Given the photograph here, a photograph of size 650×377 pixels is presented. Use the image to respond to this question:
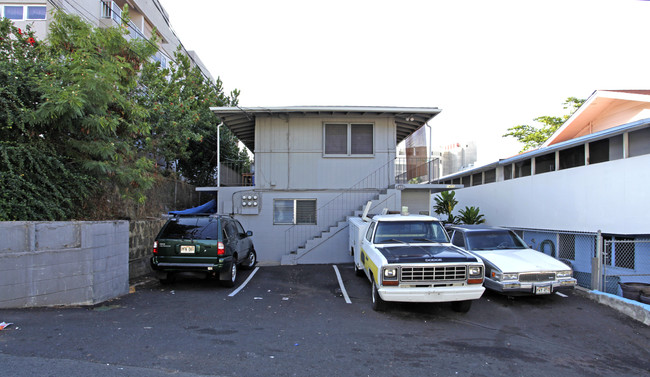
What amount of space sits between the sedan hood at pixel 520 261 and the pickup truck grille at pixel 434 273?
74.0 inches

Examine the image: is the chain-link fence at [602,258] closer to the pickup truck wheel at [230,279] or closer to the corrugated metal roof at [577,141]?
the corrugated metal roof at [577,141]

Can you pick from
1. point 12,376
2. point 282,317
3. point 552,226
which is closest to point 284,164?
point 282,317

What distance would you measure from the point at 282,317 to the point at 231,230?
364 cm

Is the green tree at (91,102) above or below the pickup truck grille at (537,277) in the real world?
above

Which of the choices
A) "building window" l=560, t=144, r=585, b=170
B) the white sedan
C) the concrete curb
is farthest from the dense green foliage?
"building window" l=560, t=144, r=585, b=170

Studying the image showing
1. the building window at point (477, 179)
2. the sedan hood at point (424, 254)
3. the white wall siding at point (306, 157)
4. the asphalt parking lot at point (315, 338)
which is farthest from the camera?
the building window at point (477, 179)

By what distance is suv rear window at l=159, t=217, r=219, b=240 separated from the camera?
327 inches

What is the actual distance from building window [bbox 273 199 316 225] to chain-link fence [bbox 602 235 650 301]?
8.56m

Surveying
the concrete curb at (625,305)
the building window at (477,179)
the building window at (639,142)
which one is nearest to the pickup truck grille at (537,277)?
the concrete curb at (625,305)

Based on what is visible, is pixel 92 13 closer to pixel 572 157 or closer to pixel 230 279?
pixel 230 279

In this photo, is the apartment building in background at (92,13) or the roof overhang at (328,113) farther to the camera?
the apartment building in background at (92,13)

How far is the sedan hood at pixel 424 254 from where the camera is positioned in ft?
20.9

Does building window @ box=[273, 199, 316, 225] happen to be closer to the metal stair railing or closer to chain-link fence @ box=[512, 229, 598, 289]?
the metal stair railing

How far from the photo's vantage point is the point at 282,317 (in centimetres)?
645
